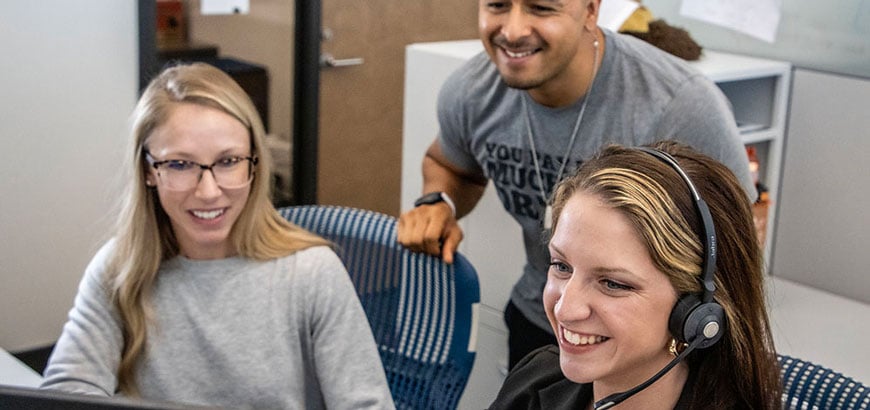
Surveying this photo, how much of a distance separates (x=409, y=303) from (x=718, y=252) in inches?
30.7

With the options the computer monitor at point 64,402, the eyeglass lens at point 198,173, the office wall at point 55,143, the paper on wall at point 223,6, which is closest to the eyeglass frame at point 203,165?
the eyeglass lens at point 198,173

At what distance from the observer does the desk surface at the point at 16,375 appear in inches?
69.0

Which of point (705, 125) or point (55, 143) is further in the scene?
point (55, 143)

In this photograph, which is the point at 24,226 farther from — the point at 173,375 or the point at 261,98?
the point at 173,375

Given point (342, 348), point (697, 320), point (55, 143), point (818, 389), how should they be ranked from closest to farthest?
point (697, 320)
point (818, 389)
point (342, 348)
point (55, 143)

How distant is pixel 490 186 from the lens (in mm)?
2432

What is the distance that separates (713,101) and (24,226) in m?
2.03

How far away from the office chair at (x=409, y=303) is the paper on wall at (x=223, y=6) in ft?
5.95

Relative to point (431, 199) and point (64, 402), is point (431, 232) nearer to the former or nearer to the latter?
point (431, 199)

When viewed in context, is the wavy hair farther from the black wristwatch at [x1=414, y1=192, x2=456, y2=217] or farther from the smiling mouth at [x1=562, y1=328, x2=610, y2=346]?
the black wristwatch at [x1=414, y1=192, x2=456, y2=217]

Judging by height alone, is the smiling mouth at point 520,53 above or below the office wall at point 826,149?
above

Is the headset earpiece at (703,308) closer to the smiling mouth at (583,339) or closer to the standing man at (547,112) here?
the smiling mouth at (583,339)

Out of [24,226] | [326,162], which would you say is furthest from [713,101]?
[326,162]

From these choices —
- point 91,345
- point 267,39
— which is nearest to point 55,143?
point 267,39
